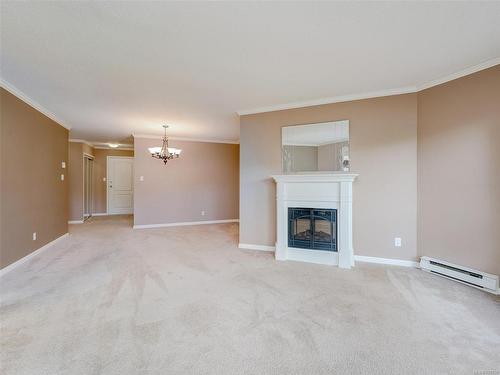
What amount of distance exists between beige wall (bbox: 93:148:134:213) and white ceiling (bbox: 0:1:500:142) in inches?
195

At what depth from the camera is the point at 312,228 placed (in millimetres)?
3750

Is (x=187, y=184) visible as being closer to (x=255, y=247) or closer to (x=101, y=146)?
(x=255, y=247)

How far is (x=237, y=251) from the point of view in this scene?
4191 mm

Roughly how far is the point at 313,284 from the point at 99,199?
813 centimetres

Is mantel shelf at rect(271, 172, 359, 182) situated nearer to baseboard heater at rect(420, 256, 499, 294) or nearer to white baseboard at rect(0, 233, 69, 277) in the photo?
baseboard heater at rect(420, 256, 499, 294)

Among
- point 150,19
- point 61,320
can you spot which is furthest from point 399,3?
point 61,320

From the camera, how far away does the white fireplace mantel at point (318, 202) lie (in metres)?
3.48

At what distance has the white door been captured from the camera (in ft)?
28.1

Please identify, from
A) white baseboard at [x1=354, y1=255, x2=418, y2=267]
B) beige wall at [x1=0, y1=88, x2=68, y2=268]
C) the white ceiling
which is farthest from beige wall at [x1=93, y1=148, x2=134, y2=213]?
white baseboard at [x1=354, y1=255, x2=418, y2=267]

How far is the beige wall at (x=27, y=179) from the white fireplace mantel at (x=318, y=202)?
3.52 m

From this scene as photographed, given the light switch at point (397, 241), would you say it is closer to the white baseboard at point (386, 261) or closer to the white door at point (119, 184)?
the white baseboard at point (386, 261)

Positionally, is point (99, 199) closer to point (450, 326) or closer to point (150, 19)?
point (150, 19)

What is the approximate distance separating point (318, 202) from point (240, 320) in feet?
6.94

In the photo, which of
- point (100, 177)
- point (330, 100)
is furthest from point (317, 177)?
point (100, 177)
